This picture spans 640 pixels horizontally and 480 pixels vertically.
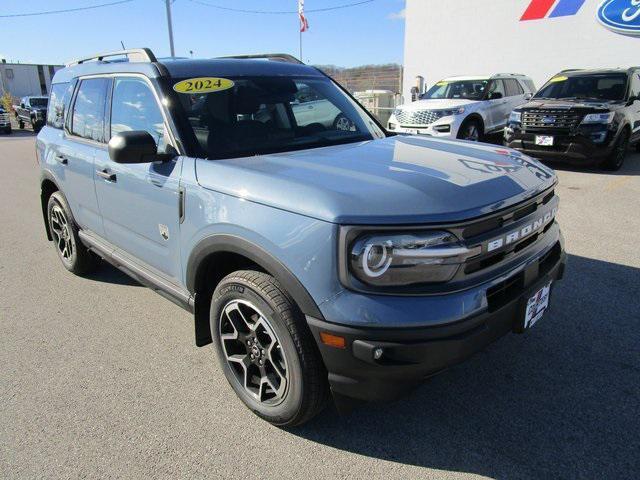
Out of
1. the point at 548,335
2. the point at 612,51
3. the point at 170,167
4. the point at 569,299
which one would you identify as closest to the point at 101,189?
the point at 170,167

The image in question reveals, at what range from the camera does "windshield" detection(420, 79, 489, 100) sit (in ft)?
37.3

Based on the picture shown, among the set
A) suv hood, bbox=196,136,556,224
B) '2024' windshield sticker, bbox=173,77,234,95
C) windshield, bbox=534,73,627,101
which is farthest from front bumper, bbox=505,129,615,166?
'2024' windshield sticker, bbox=173,77,234,95

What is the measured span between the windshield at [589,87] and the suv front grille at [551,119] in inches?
49.0

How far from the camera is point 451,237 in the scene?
203 centimetres

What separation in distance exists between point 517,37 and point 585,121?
32.1ft

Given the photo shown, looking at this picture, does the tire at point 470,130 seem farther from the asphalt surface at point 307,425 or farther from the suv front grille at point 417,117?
the asphalt surface at point 307,425

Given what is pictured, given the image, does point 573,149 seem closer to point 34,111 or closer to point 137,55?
point 137,55

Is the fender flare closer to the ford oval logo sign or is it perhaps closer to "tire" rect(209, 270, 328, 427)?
"tire" rect(209, 270, 328, 427)

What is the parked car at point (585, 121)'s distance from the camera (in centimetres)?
836

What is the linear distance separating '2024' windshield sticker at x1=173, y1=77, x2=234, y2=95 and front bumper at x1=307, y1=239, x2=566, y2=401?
67.6 inches

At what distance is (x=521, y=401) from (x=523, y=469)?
0.52m

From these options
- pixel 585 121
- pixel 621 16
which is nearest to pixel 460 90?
pixel 585 121

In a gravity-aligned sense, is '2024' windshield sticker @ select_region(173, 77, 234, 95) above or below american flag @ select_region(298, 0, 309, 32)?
below

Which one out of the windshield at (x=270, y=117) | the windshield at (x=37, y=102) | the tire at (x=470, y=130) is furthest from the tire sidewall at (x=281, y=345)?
the windshield at (x=37, y=102)
